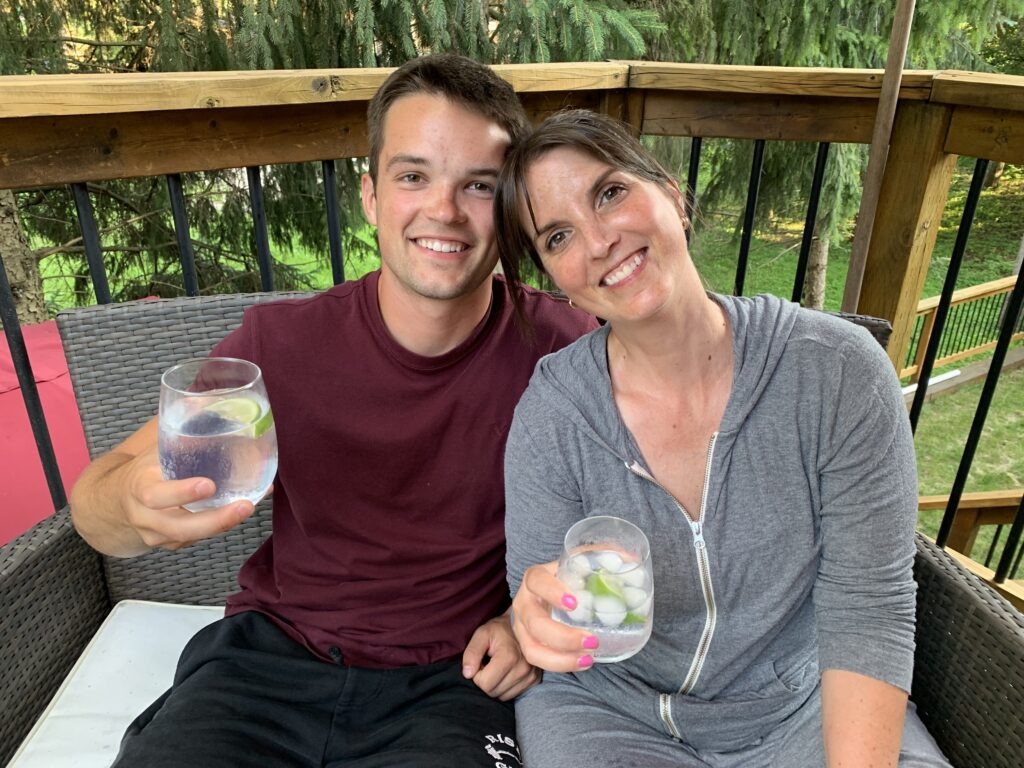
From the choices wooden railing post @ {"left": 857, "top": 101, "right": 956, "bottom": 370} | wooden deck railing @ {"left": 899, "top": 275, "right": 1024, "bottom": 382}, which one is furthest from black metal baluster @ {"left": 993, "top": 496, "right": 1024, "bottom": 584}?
Answer: wooden deck railing @ {"left": 899, "top": 275, "right": 1024, "bottom": 382}

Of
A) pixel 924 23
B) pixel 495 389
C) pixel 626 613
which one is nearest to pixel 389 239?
pixel 495 389

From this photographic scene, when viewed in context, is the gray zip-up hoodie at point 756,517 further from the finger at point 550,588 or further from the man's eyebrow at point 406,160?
the man's eyebrow at point 406,160

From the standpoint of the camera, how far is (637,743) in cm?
124

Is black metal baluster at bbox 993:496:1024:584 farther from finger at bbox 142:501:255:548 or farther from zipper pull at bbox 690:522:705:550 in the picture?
finger at bbox 142:501:255:548

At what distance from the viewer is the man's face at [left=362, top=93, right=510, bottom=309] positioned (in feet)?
4.45

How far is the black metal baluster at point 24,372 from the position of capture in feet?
5.23

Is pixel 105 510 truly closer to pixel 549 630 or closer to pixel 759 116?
pixel 549 630

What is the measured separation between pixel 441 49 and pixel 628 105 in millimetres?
1711

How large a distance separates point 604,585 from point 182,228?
1377 mm

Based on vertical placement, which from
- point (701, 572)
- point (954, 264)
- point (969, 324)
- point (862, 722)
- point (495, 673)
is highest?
point (954, 264)

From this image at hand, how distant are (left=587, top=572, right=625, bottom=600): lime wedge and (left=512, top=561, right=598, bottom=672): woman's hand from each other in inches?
1.2

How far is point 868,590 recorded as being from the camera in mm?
1161

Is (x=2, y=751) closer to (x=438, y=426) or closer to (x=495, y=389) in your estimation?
(x=438, y=426)

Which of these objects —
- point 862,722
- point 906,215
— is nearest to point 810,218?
point 906,215
